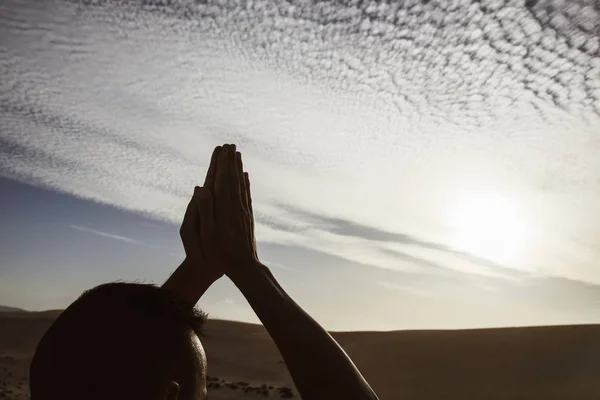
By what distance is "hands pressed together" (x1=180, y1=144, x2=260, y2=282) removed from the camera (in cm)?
190

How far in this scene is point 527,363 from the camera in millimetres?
29734

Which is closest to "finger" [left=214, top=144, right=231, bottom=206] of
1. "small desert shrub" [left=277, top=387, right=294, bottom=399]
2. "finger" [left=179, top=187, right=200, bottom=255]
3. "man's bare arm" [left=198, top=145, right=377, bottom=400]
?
"man's bare arm" [left=198, top=145, right=377, bottom=400]

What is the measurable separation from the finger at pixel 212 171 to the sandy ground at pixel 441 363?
59.8ft

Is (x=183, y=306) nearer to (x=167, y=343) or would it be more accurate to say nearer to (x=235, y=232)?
(x=167, y=343)

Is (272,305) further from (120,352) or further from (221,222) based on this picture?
(221,222)

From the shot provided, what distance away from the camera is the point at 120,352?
1224 mm

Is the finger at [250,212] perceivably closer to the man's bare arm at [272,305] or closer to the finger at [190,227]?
the man's bare arm at [272,305]

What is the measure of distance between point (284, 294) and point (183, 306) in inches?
10.8

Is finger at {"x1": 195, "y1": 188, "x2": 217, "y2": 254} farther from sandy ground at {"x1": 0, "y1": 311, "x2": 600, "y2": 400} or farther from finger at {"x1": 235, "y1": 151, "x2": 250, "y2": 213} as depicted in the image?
sandy ground at {"x1": 0, "y1": 311, "x2": 600, "y2": 400}

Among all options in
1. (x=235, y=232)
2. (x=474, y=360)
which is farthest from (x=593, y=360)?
(x=235, y=232)

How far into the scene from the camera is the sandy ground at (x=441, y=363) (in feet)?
77.2

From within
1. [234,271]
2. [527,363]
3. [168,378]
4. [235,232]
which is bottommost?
[168,378]

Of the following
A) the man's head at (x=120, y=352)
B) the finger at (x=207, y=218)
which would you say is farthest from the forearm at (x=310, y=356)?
the finger at (x=207, y=218)

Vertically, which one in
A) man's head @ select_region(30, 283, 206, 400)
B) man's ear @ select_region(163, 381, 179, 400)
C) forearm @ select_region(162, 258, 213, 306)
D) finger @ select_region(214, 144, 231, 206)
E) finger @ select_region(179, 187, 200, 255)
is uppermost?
finger @ select_region(214, 144, 231, 206)
